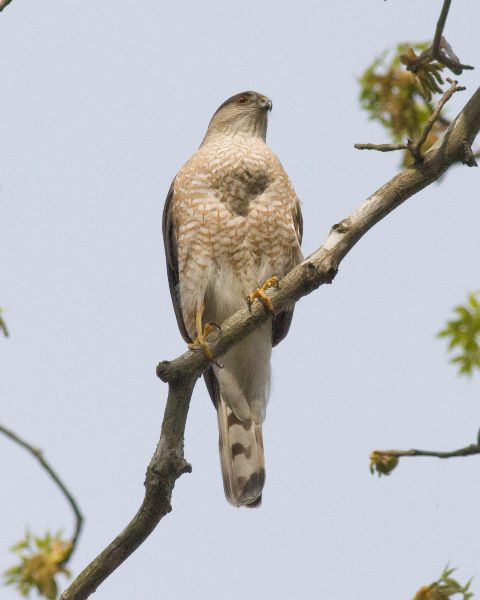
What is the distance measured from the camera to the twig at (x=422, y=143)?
344 cm

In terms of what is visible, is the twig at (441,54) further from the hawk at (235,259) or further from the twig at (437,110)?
the hawk at (235,259)

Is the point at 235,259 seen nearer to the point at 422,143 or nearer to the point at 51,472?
the point at 422,143

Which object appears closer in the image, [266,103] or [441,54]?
[441,54]

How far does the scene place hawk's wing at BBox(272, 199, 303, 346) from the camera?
5.92 metres

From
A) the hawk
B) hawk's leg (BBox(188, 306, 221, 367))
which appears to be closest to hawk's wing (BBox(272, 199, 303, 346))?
the hawk

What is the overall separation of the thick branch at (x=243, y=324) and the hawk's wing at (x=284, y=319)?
183 cm

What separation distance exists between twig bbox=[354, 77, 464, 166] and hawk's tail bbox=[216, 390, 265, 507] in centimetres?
265

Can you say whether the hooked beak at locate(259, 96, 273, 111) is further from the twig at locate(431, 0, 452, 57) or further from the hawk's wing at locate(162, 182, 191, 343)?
the twig at locate(431, 0, 452, 57)

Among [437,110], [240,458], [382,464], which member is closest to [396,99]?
[437,110]

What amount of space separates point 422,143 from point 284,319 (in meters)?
2.73

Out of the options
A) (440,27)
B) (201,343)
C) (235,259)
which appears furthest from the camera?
(235,259)

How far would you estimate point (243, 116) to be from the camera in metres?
6.77

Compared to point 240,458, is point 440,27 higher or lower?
lower

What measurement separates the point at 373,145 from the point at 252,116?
3.38 meters
